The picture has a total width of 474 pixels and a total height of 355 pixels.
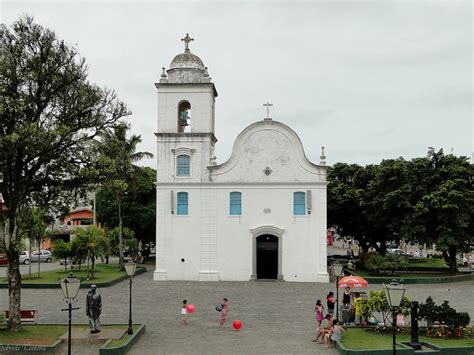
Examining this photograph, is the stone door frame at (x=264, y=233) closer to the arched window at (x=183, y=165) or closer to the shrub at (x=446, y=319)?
the arched window at (x=183, y=165)

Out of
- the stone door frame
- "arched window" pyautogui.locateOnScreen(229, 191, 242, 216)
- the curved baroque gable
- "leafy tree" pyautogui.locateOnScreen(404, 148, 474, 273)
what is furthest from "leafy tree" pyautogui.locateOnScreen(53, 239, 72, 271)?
"leafy tree" pyautogui.locateOnScreen(404, 148, 474, 273)

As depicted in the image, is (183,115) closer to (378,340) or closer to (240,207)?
(240,207)

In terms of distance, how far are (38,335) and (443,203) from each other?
1039 inches

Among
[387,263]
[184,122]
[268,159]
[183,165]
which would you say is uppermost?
[184,122]

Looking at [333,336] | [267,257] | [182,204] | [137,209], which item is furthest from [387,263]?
[137,209]

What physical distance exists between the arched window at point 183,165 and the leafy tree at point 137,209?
13356mm

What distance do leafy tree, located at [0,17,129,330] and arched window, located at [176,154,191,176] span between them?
1623cm

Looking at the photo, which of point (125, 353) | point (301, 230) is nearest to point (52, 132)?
point (125, 353)

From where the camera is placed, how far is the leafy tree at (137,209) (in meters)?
50.8

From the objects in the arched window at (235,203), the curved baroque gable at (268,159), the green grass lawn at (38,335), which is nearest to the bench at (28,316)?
the green grass lawn at (38,335)

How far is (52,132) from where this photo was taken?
17094mm

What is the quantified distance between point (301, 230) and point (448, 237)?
9323mm

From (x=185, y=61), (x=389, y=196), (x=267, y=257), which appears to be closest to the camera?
(x=267, y=257)

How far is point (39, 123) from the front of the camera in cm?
1861
